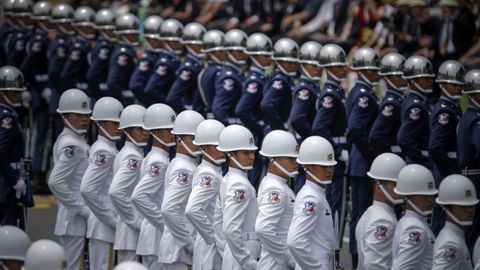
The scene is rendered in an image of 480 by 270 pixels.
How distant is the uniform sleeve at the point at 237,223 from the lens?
11.4 metres

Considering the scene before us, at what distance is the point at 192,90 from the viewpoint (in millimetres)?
18500

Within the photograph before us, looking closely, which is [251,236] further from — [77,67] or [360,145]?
[77,67]

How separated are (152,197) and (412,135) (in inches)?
Answer: 147

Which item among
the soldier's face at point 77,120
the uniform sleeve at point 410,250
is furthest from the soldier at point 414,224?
the soldier's face at point 77,120

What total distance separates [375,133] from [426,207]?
4.21 meters

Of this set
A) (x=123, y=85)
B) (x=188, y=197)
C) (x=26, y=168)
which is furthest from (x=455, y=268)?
(x=123, y=85)

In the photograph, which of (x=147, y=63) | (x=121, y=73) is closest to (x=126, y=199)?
(x=147, y=63)

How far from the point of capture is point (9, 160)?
45.8 ft

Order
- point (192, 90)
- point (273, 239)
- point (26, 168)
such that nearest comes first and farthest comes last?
point (273, 239) < point (26, 168) < point (192, 90)

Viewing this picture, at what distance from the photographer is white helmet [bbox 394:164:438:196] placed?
11000 mm

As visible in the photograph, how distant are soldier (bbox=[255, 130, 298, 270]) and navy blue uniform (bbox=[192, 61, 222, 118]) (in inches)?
246

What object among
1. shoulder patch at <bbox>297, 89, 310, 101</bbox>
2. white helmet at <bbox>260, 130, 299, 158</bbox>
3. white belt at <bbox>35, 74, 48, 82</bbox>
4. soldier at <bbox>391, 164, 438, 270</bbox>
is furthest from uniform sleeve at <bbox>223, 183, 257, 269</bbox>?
white belt at <bbox>35, 74, 48, 82</bbox>

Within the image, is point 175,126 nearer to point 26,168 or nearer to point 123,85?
point 26,168

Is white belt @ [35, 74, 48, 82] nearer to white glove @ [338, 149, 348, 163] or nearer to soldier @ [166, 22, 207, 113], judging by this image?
soldier @ [166, 22, 207, 113]
